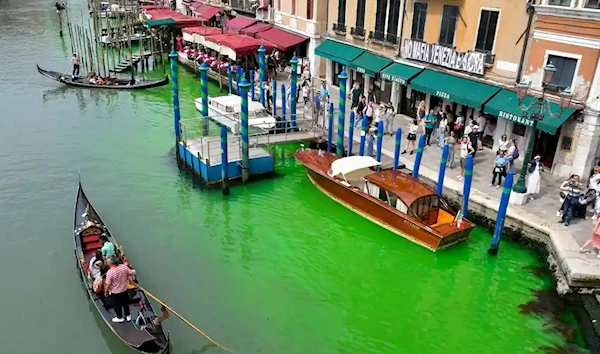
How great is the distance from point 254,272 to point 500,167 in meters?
8.49

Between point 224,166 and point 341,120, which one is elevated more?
point 341,120

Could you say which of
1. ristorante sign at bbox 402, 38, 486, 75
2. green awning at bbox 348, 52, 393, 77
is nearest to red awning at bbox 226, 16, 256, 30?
green awning at bbox 348, 52, 393, 77

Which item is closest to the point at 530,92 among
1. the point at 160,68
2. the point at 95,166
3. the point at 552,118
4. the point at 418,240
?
the point at 552,118

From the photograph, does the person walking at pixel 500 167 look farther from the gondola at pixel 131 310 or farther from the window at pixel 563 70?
the gondola at pixel 131 310

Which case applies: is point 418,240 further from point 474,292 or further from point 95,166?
point 95,166

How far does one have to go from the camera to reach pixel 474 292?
13.8 meters

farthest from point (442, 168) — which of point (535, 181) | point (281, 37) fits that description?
point (281, 37)

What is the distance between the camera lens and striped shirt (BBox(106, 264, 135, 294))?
10695 millimetres

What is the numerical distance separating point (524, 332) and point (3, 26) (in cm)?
5694

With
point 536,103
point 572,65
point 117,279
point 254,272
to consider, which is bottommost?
point 254,272

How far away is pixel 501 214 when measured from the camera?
1424 cm

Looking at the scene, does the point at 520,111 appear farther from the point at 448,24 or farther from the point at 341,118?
the point at 341,118

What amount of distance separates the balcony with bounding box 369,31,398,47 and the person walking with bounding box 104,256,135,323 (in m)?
16.9

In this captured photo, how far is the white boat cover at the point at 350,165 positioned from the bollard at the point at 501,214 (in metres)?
4.42
